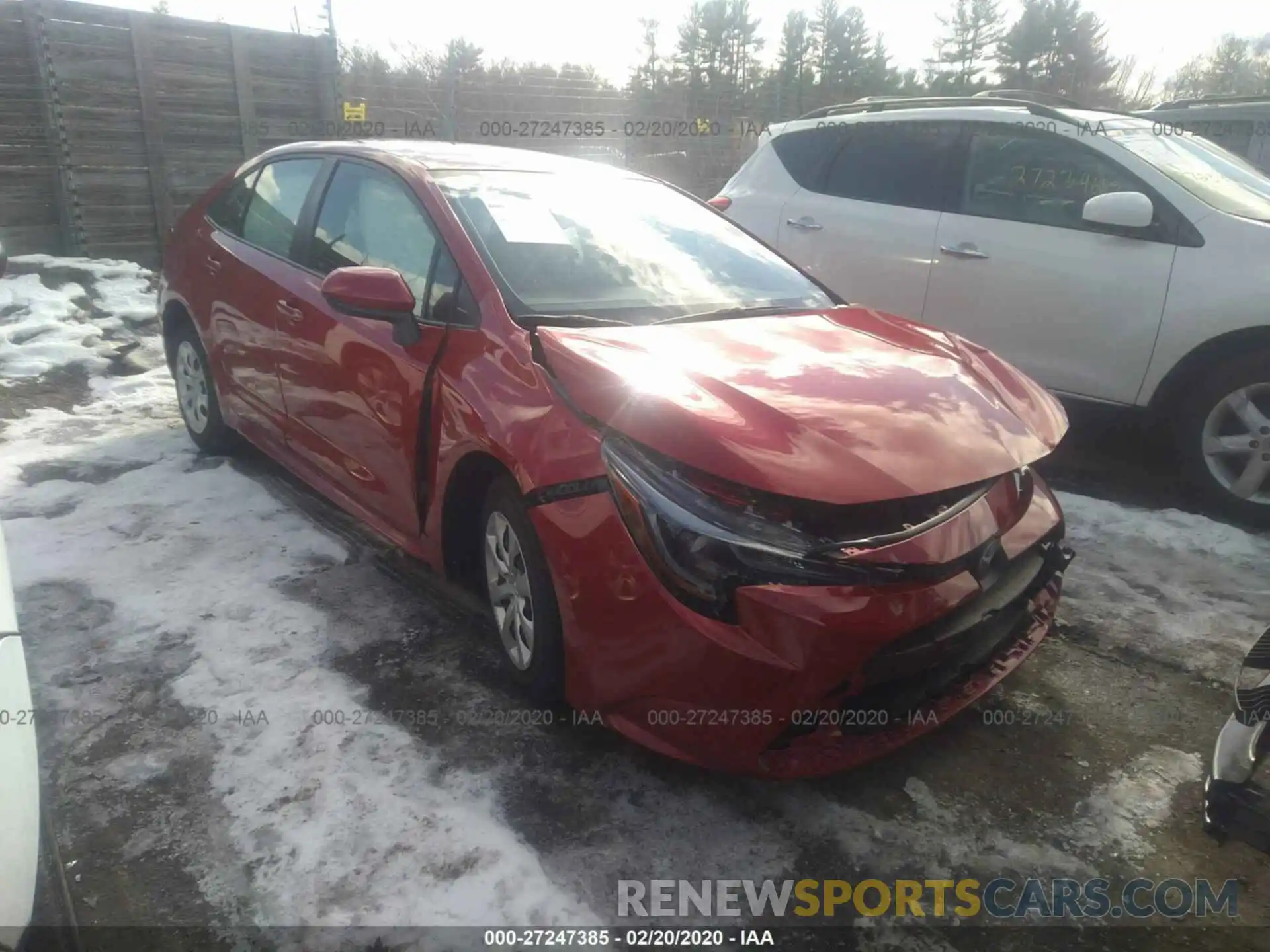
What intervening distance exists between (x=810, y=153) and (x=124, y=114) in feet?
24.8

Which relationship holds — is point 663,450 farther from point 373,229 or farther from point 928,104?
point 928,104

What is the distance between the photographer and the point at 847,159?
5.43m

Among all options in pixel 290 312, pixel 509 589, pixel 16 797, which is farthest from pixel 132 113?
pixel 16 797

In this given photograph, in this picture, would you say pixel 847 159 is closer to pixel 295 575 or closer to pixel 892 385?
pixel 892 385

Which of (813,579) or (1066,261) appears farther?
(1066,261)

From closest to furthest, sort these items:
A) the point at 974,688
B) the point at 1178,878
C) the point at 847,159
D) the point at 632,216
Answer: the point at 1178,878
the point at 974,688
the point at 632,216
the point at 847,159

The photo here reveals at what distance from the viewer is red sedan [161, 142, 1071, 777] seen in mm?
1975

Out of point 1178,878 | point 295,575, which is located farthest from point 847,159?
point 1178,878

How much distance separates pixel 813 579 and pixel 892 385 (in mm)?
736

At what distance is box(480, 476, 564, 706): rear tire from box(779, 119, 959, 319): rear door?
2.94 metres

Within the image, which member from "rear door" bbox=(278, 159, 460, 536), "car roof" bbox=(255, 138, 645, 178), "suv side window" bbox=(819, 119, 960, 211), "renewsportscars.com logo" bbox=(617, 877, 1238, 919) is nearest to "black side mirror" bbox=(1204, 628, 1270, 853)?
"renewsportscars.com logo" bbox=(617, 877, 1238, 919)

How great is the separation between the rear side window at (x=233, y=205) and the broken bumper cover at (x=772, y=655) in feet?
9.27

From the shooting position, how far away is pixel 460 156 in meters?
3.45

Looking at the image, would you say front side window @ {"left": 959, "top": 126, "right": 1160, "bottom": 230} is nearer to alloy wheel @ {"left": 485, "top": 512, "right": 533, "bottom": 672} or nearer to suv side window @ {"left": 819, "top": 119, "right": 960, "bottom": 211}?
suv side window @ {"left": 819, "top": 119, "right": 960, "bottom": 211}
